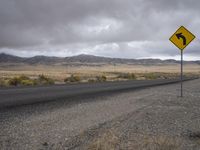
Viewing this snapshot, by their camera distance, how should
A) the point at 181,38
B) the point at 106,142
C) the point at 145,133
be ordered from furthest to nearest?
the point at 181,38 < the point at 145,133 < the point at 106,142

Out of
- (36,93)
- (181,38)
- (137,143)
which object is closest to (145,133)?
(137,143)

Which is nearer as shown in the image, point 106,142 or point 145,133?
point 106,142

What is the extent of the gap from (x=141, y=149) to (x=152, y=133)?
1.73 metres

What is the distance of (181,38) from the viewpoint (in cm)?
1691

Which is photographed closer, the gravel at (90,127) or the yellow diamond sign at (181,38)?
the gravel at (90,127)

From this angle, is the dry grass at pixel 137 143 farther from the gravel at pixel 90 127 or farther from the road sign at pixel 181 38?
the road sign at pixel 181 38

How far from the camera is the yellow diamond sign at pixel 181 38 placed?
55.1 ft

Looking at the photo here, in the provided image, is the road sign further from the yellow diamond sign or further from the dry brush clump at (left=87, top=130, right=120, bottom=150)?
the dry brush clump at (left=87, top=130, right=120, bottom=150)

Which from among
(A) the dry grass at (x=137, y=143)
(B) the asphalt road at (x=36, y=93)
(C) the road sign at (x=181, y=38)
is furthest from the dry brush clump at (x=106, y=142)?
(C) the road sign at (x=181, y=38)

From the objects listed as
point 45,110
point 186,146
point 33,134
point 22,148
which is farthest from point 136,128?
point 45,110

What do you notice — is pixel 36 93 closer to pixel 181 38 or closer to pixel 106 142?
pixel 181 38

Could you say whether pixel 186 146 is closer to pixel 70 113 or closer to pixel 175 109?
pixel 70 113

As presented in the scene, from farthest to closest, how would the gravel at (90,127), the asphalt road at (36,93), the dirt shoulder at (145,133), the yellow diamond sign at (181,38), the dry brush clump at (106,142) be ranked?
the yellow diamond sign at (181,38), the asphalt road at (36,93), the gravel at (90,127), the dirt shoulder at (145,133), the dry brush clump at (106,142)

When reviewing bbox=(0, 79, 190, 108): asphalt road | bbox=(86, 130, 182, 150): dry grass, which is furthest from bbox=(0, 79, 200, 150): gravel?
bbox=(0, 79, 190, 108): asphalt road
